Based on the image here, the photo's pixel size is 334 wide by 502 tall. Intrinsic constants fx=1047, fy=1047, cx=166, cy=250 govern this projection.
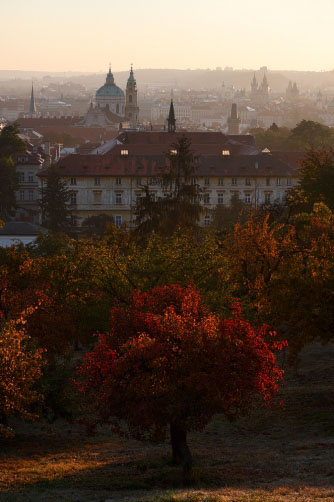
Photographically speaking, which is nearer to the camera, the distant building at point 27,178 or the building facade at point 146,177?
the building facade at point 146,177

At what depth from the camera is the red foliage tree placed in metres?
22.5

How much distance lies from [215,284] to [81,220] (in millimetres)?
62395

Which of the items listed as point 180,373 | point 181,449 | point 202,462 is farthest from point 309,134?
point 180,373

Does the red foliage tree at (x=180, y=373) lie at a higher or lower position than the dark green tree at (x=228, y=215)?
higher

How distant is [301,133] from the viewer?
130 m

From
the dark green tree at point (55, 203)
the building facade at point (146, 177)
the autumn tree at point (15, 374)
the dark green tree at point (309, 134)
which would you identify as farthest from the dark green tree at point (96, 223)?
the autumn tree at point (15, 374)

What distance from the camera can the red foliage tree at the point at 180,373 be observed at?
2248 centimetres

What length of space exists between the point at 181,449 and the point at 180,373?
230cm

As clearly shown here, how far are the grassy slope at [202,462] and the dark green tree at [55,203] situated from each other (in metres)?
59.2

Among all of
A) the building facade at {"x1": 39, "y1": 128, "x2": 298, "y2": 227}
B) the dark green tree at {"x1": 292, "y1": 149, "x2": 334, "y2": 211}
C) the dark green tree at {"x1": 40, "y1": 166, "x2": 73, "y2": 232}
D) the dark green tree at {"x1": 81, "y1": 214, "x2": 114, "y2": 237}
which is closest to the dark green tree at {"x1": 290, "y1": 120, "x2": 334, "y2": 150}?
the building facade at {"x1": 39, "y1": 128, "x2": 298, "y2": 227}

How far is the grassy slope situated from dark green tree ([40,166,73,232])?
59.2 metres

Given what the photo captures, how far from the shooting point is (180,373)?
2272cm

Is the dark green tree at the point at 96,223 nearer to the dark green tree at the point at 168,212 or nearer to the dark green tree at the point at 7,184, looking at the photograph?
the dark green tree at the point at 7,184

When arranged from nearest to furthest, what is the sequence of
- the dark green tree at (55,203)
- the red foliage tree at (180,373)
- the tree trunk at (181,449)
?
the red foliage tree at (180,373)
the tree trunk at (181,449)
the dark green tree at (55,203)
